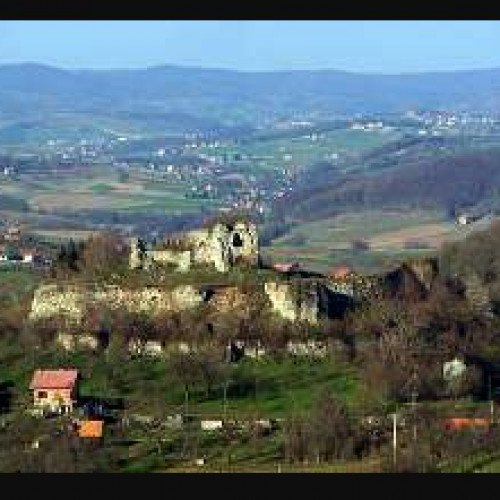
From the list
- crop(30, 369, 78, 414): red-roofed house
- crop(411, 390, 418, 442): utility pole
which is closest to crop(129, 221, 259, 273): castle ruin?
crop(30, 369, 78, 414): red-roofed house

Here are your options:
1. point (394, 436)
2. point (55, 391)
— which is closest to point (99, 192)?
point (55, 391)

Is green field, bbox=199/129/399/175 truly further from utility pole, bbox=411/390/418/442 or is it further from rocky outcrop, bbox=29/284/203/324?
utility pole, bbox=411/390/418/442

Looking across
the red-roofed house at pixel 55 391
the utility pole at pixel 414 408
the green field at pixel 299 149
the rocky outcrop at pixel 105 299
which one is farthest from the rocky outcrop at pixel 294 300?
the green field at pixel 299 149

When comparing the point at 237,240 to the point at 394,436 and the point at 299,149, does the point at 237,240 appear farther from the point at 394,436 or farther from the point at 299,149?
the point at 299,149

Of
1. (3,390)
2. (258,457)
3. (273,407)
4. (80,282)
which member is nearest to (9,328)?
(80,282)

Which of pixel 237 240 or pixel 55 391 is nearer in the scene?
pixel 55 391

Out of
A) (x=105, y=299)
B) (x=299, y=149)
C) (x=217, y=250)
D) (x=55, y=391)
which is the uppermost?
(x=299, y=149)

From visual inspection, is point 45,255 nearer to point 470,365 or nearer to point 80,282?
point 80,282
